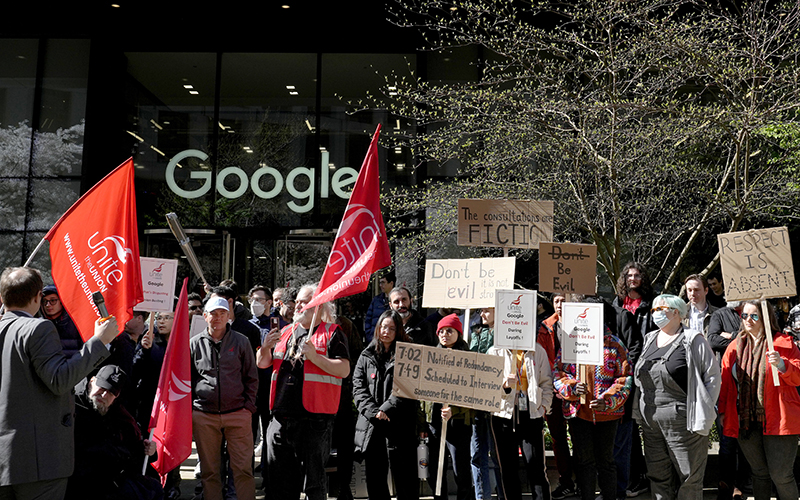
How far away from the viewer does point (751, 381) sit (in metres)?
6.48

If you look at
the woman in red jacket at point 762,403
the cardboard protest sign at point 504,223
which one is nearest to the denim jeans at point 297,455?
the cardboard protest sign at point 504,223

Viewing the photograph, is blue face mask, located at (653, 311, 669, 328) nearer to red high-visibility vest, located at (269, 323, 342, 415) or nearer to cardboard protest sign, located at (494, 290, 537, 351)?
cardboard protest sign, located at (494, 290, 537, 351)

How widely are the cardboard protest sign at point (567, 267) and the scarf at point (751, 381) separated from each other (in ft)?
4.79

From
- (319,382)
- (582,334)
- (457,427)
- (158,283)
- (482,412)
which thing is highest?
(158,283)

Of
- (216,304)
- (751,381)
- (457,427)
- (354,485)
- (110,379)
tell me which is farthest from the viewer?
(354,485)

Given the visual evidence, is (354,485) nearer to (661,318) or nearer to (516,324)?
(516,324)

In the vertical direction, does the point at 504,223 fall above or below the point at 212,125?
below

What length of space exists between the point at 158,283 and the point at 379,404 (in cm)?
265

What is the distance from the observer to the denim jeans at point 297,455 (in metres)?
5.98

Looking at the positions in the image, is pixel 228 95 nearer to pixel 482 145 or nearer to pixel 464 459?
→ pixel 482 145

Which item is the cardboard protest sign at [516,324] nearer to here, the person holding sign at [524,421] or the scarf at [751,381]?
the person holding sign at [524,421]

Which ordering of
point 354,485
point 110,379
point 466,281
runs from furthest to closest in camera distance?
point 354,485 < point 466,281 < point 110,379

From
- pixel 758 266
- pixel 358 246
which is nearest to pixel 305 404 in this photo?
pixel 358 246

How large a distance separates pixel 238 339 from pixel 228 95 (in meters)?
9.40
